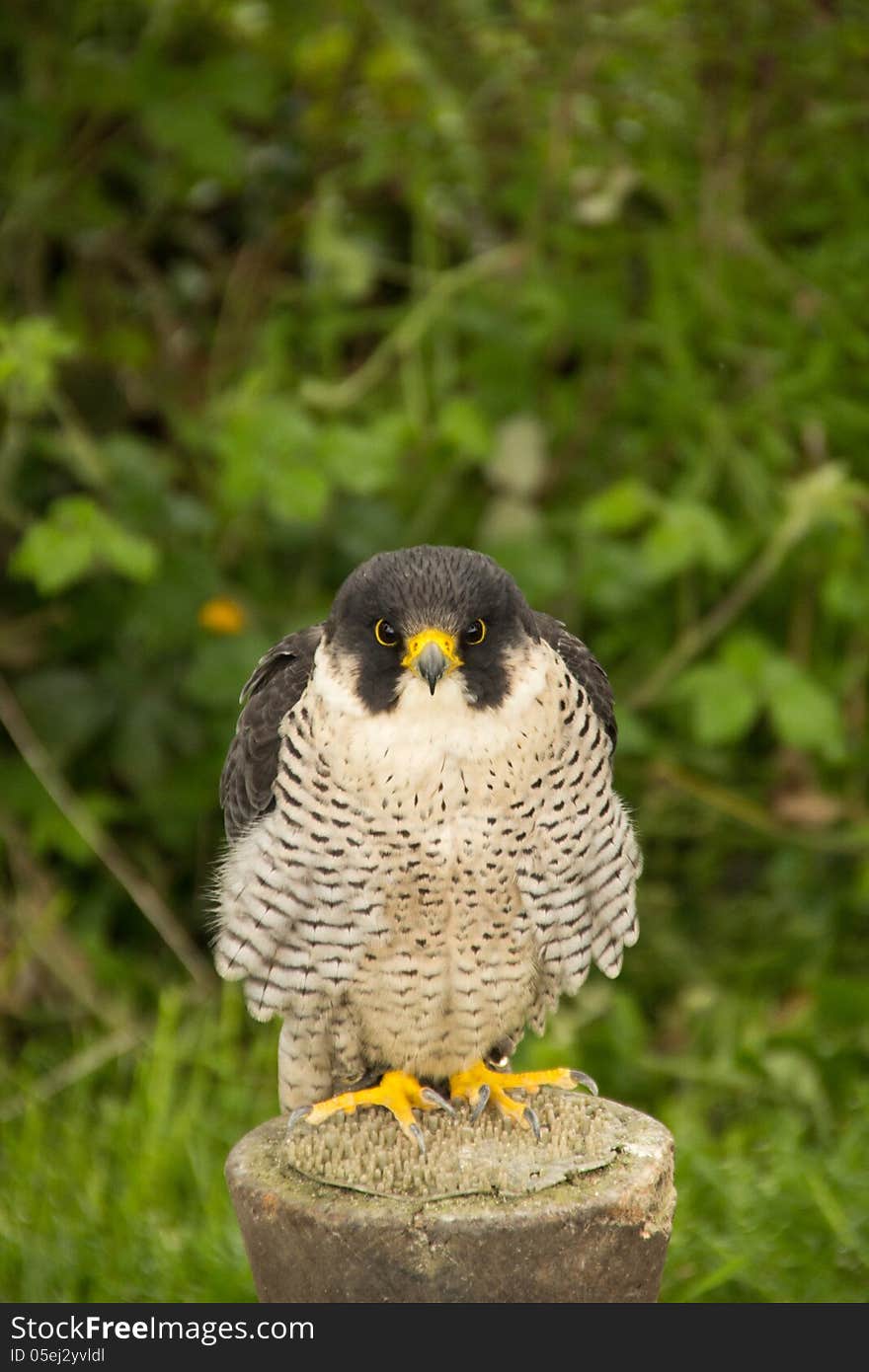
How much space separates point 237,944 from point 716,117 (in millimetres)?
3093

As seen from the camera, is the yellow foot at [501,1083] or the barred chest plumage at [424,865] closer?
the barred chest plumage at [424,865]

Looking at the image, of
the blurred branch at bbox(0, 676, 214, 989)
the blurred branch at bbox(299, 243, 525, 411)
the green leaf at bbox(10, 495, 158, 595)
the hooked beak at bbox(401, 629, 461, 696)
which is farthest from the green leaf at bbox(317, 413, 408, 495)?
the hooked beak at bbox(401, 629, 461, 696)

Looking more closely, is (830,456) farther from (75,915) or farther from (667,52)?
(75,915)

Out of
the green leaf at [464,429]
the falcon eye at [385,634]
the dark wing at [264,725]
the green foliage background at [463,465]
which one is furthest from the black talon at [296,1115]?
the green leaf at [464,429]

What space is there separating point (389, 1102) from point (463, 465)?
8.43ft

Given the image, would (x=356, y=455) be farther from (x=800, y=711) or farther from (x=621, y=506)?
(x=800, y=711)

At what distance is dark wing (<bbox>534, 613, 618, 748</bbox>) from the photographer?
2725 mm

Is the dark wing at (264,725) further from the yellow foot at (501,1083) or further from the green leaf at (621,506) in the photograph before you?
the green leaf at (621,506)

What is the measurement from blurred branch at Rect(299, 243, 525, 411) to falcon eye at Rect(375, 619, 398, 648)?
223 cm

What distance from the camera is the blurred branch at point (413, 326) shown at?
15.0ft

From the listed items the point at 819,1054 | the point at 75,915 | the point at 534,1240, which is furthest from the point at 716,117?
the point at 534,1240

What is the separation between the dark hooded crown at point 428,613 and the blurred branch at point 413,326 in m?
2.15

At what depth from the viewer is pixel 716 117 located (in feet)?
15.5

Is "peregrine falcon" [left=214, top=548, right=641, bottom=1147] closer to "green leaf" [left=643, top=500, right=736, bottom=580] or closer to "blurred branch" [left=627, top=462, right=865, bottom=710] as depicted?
"green leaf" [left=643, top=500, right=736, bottom=580]
